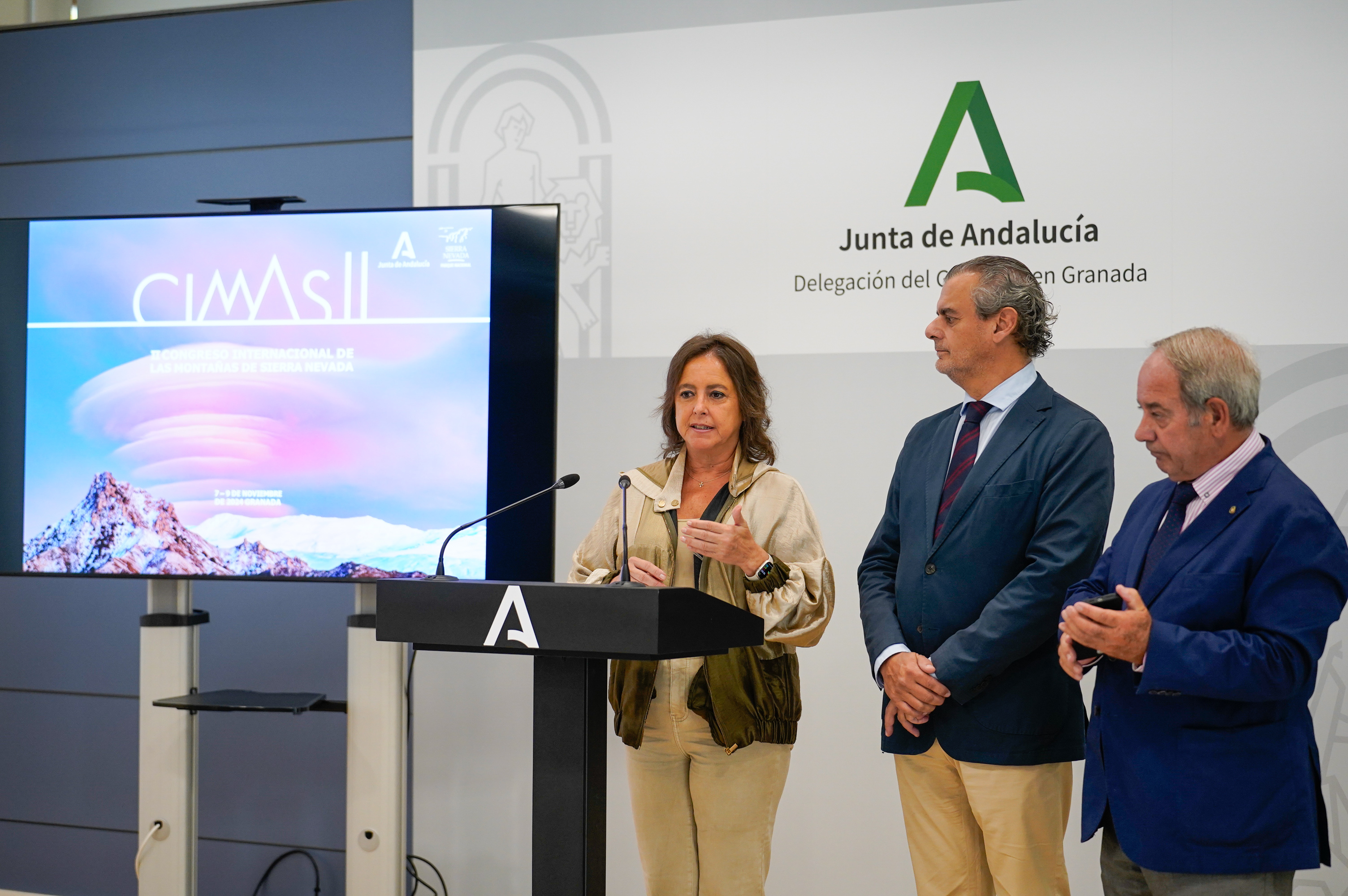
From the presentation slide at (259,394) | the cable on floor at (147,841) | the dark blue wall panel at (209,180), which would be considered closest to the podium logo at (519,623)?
the presentation slide at (259,394)

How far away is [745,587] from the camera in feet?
8.13

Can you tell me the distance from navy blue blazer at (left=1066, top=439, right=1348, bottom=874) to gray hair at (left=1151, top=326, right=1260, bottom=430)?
10 cm

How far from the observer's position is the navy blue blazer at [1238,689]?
6.12ft

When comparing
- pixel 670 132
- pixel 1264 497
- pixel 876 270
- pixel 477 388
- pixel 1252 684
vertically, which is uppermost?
pixel 670 132

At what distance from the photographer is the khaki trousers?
223 centimetres

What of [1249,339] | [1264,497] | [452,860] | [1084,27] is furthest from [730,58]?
[452,860]

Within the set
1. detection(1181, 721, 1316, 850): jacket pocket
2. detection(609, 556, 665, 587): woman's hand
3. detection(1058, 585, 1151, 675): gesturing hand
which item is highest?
detection(609, 556, 665, 587): woman's hand

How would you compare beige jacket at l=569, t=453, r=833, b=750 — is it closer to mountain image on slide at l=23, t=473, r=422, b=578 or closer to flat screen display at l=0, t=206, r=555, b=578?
flat screen display at l=0, t=206, r=555, b=578

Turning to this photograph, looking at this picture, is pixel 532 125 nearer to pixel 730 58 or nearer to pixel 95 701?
pixel 730 58

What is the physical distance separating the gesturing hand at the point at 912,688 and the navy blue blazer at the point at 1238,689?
1.27ft

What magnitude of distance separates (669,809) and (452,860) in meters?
1.54

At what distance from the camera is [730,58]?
356 centimetres

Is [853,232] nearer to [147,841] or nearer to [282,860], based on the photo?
[147,841]

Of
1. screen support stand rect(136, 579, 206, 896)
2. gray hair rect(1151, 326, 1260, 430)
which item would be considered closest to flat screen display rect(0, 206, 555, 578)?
screen support stand rect(136, 579, 206, 896)
